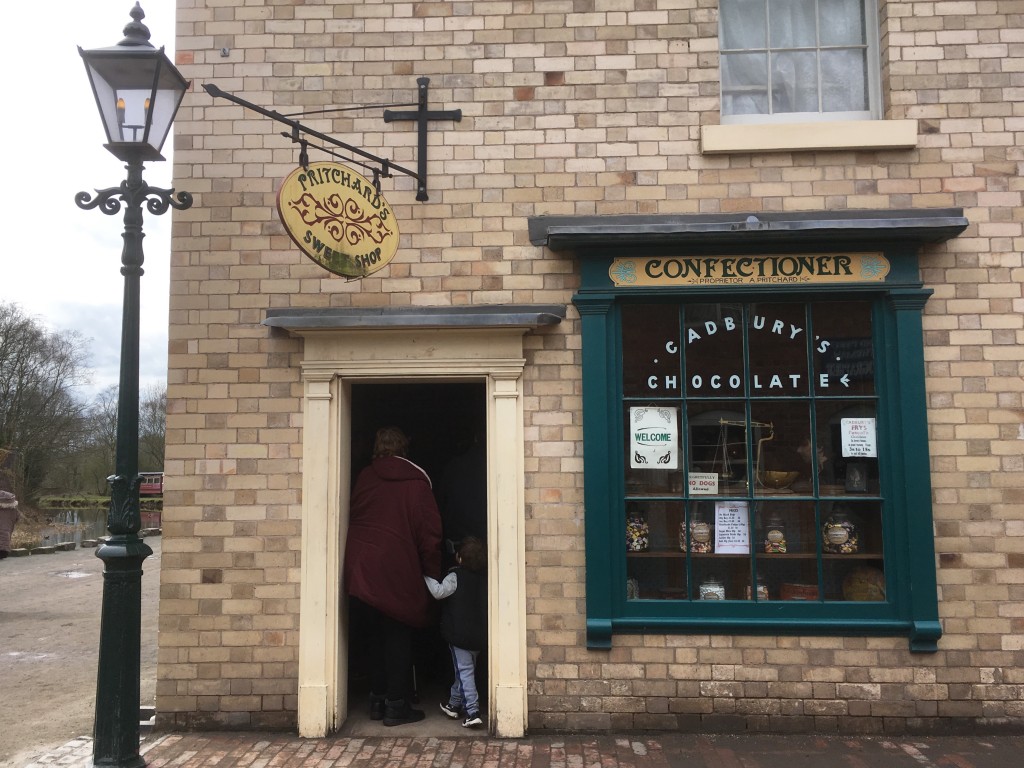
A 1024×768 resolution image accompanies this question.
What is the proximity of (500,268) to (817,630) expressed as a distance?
3040 millimetres

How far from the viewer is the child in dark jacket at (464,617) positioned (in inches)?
201

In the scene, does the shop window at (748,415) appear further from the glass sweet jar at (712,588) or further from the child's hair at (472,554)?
the child's hair at (472,554)

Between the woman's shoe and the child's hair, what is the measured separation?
3.19 ft

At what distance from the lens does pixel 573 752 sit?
4.55 m

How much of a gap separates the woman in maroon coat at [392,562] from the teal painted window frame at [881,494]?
45.0 inches

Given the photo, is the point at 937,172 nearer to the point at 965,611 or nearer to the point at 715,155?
the point at 715,155

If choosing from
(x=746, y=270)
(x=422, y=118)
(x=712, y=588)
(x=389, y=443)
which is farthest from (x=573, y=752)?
(x=422, y=118)

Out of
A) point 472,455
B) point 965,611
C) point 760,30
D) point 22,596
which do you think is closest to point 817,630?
point 965,611

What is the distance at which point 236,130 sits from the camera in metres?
5.29

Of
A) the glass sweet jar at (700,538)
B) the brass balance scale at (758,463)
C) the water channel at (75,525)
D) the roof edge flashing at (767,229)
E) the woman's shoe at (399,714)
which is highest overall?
the roof edge flashing at (767,229)

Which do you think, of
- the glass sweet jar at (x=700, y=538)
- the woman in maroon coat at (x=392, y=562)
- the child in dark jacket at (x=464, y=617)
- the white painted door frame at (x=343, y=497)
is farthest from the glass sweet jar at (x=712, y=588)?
the woman in maroon coat at (x=392, y=562)

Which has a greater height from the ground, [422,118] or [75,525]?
[422,118]

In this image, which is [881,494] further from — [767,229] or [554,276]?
[554,276]

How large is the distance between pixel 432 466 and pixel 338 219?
9.81ft
